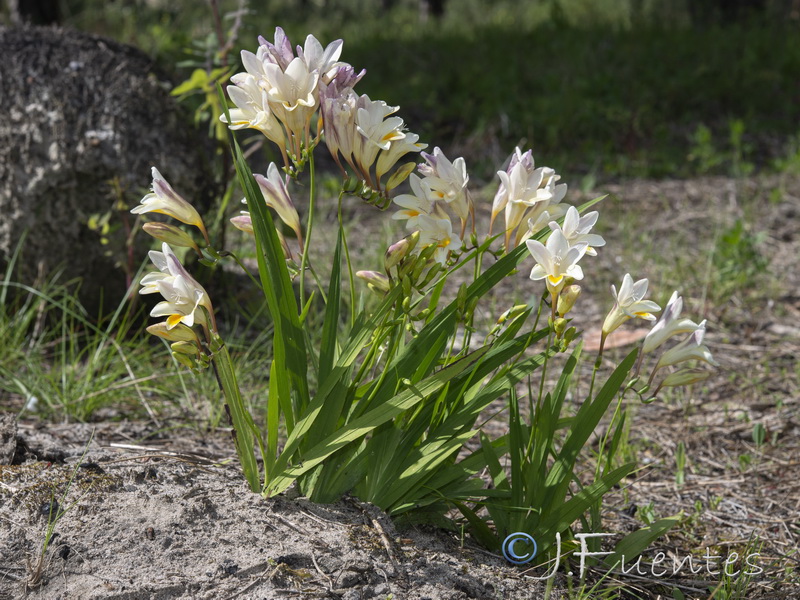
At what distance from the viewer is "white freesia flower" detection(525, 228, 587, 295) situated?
1.57 metres

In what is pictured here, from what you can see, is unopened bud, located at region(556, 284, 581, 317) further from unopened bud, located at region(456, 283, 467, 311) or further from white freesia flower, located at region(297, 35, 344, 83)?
white freesia flower, located at region(297, 35, 344, 83)

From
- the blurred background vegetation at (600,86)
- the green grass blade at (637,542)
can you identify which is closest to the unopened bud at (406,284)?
the green grass blade at (637,542)

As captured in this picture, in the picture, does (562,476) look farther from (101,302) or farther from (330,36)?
(330,36)

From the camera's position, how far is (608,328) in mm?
1718

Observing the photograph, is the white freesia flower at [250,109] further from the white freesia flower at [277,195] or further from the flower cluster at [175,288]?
the flower cluster at [175,288]

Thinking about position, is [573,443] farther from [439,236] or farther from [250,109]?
[250,109]

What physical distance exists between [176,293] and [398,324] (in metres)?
0.45

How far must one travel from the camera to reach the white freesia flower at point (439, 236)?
1.69 metres

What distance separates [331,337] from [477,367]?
0.32 m

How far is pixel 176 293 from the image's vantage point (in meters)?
1.63

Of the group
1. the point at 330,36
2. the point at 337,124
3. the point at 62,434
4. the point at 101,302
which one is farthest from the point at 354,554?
the point at 330,36

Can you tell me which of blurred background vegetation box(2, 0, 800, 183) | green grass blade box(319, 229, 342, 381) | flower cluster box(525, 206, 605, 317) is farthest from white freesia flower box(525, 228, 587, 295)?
blurred background vegetation box(2, 0, 800, 183)

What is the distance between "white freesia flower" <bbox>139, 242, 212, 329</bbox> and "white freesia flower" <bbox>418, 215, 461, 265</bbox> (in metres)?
0.45

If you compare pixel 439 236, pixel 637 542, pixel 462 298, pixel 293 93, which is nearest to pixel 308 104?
pixel 293 93
